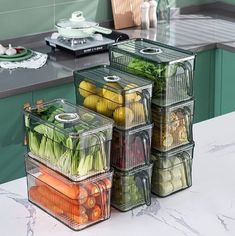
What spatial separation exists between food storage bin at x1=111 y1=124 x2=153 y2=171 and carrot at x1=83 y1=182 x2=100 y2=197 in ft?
0.33

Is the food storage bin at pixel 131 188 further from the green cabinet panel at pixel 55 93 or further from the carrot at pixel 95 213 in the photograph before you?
the green cabinet panel at pixel 55 93

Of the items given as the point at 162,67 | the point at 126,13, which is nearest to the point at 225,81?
the point at 126,13

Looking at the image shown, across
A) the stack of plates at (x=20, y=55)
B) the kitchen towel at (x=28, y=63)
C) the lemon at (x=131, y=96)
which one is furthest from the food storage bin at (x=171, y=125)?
the stack of plates at (x=20, y=55)

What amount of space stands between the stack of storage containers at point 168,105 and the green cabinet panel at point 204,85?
6.54 ft

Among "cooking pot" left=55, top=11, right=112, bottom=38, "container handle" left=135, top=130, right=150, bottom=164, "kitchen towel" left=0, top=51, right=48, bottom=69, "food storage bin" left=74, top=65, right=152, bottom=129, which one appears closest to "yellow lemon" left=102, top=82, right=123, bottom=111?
"food storage bin" left=74, top=65, right=152, bottom=129

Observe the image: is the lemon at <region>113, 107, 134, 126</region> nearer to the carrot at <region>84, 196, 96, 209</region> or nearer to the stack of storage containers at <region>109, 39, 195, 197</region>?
the stack of storage containers at <region>109, 39, 195, 197</region>

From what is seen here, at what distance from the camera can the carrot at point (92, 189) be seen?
75.0 inches

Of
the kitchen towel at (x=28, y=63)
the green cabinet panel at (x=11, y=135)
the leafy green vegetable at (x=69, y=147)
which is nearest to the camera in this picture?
the leafy green vegetable at (x=69, y=147)

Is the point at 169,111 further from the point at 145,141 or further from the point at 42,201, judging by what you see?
the point at 42,201

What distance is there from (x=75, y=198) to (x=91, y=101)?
30 centimetres

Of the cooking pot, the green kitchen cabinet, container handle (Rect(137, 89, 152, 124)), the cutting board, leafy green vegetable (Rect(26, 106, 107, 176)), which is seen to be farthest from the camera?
the cutting board

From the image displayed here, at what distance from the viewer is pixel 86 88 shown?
2.04 meters

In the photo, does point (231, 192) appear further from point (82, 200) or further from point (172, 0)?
point (172, 0)

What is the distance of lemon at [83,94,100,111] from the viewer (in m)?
2.02
